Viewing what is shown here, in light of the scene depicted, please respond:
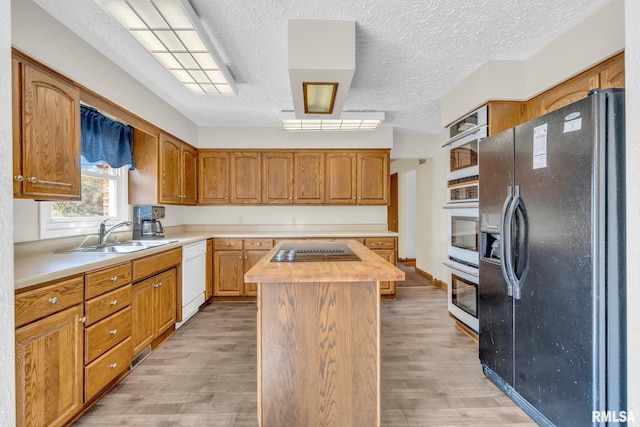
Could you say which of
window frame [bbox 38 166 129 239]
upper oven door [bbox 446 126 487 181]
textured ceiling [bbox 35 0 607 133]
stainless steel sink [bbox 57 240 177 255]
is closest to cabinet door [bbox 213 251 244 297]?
stainless steel sink [bbox 57 240 177 255]

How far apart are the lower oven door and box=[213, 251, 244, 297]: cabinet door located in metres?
2.59

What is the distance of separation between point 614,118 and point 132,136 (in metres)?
3.88

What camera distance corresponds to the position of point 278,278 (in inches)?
56.4

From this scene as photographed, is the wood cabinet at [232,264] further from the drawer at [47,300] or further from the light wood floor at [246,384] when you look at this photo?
the drawer at [47,300]

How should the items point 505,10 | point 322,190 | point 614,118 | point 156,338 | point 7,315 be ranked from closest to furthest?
1. point 7,315
2. point 614,118
3. point 505,10
4. point 156,338
5. point 322,190

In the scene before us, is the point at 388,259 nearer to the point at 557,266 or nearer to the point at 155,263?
the point at 557,266

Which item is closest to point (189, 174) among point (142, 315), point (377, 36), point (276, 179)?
point (276, 179)

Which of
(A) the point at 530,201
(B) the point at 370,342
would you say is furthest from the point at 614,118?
(B) the point at 370,342

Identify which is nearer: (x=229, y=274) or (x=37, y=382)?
(x=37, y=382)

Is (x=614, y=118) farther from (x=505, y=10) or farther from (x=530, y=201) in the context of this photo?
(x=505, y=10)

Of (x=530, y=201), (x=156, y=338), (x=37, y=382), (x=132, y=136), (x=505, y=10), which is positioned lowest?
(x=156, y=338)

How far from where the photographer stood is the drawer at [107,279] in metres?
1.82

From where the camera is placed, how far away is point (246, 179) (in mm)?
4371

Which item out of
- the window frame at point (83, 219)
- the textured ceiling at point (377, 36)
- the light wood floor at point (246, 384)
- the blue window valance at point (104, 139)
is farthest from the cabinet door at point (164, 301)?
the textured ceiling at point (377, 36)
